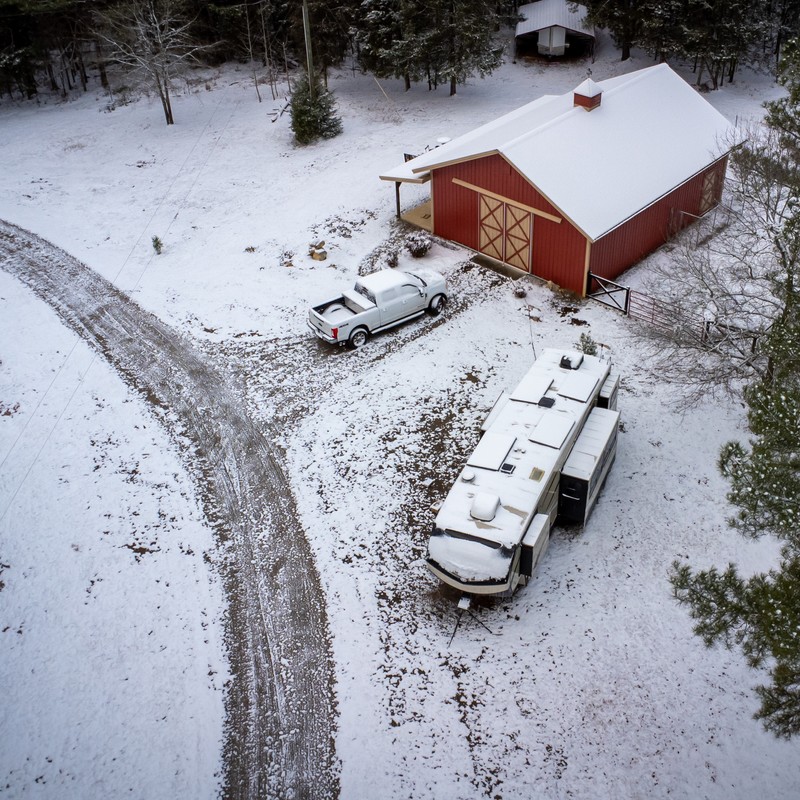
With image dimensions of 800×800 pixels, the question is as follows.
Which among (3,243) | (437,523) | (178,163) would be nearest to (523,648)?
(437,523)

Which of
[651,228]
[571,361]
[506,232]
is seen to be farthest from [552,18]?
[571,361]

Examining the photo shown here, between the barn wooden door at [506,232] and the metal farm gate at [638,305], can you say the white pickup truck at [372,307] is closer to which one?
the barn wooden door at [506,232]

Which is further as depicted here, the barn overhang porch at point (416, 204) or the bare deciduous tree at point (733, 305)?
the barn overhang porch at point (416, 204)

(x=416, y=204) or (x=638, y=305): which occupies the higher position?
(x=416, y=204)

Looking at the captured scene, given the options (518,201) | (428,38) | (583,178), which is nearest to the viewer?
(583,178)

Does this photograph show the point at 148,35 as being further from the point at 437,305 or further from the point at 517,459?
the point at 517,459

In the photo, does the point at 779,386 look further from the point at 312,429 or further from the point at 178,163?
the point at 178,163

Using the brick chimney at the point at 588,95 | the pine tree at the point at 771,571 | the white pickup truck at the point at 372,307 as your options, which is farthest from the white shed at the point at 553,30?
the pine tree at the point at 771,571
